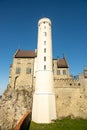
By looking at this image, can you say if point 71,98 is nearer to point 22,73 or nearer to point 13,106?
point 13,106

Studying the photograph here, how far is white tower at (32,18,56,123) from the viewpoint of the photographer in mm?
28906

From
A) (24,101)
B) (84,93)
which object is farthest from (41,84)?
(84,93)

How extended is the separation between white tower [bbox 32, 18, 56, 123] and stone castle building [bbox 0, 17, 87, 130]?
3.01m

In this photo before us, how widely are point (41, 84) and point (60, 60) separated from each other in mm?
17269

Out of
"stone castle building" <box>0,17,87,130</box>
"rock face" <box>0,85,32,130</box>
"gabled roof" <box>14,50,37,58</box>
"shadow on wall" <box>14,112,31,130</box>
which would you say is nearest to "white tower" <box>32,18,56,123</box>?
"rock face" <box>0,85,32,130</box>

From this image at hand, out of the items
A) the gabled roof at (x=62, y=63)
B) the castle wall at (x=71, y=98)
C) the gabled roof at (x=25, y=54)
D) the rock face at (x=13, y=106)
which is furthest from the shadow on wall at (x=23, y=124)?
the gabled roof at (x=62, y=63)

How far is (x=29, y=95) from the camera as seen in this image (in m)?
34.0

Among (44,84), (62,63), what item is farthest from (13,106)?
(62,63)

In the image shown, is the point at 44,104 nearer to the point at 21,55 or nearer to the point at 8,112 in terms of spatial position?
the point at 8,112

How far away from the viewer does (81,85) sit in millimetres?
34188

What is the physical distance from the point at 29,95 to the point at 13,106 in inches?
198

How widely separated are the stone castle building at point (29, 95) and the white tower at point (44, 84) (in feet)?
9.87

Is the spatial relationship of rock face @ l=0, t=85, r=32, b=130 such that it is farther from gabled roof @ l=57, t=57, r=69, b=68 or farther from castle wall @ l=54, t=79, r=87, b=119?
gabled roof @ l=57, t=57, r=69, b=68

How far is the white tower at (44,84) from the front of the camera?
28.9 m
